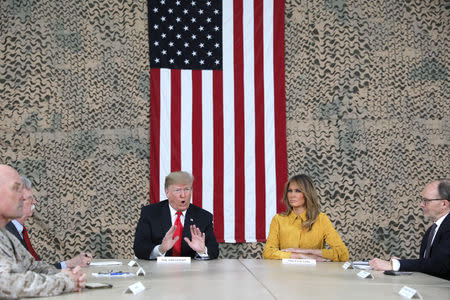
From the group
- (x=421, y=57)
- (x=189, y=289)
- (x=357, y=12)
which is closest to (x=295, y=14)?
(x=357, y=12)

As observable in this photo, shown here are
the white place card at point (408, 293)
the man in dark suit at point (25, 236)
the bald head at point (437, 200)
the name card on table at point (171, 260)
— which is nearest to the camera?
the white place card at point (408, 293)

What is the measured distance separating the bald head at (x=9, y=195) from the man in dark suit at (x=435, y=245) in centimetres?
192

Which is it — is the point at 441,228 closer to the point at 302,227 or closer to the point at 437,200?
the point at 437,200

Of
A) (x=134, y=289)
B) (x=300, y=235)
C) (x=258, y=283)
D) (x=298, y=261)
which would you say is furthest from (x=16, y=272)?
(x=300, y=235)

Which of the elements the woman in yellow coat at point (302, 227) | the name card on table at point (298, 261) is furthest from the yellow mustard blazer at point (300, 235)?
→ the name card on table at point (298, 261)

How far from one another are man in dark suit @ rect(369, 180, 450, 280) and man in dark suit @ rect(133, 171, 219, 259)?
→ 125cm

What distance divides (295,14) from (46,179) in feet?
10.5

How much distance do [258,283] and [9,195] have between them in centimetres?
114

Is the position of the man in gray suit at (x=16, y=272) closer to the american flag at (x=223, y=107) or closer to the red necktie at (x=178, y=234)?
the red necktie at (x=178, y=234)

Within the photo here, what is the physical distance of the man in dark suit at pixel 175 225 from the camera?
368 cm

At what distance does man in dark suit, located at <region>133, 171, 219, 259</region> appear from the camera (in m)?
3.68

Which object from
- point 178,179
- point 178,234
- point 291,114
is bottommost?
point 178,234

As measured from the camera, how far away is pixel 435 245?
324 centimetres

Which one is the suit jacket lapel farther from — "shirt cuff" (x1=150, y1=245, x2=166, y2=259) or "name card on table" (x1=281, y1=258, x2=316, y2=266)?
"shirt cuff" (x1=150, y1=245, x2=166, y2=259)
